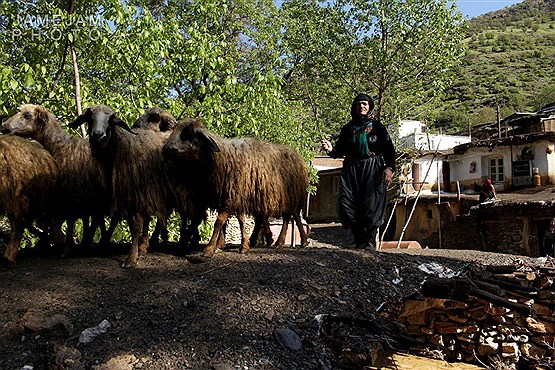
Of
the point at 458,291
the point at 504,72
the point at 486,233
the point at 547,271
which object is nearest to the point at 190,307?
the point at 458,291

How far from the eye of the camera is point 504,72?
67.4m

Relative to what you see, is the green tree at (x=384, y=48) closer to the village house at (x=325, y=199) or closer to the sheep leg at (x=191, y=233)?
the village house at (x=325, y=199)

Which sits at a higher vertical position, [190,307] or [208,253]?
[208,253]

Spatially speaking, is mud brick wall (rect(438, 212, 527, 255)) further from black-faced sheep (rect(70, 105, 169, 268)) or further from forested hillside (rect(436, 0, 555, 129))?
forested hillside (rect(436, 0, 555, 129))

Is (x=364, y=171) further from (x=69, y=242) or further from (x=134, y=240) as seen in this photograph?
(x=69, y=242)

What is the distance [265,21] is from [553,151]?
15215 mm

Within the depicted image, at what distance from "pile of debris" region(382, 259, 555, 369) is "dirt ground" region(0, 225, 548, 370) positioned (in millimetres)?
395

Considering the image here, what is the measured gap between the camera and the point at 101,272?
5410 millimetres

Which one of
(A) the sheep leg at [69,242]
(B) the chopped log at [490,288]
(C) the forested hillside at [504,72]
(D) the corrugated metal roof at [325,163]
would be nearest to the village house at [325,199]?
(D) the corrugated metal roof at [325,163]

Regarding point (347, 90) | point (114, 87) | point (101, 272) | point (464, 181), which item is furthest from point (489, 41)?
point (101, 272)

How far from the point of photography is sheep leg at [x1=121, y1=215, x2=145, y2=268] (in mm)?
5664

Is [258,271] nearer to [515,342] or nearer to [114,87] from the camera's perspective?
[515,342]

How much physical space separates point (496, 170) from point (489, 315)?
22.7 metres

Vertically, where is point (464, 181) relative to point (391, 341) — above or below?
above
